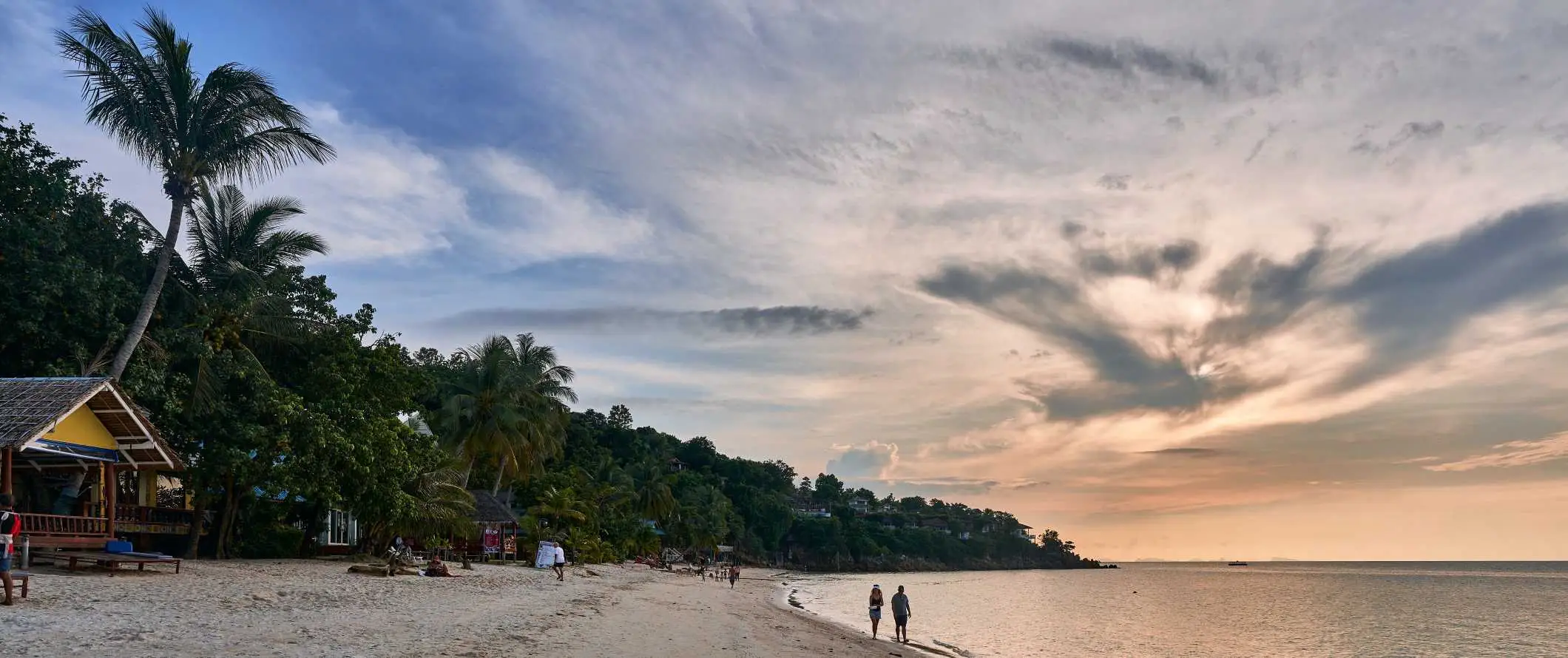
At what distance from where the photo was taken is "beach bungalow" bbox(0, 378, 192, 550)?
49.9 feet

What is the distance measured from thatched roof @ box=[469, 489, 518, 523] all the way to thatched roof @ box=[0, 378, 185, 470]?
1760 centimetres

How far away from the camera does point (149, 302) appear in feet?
62.7

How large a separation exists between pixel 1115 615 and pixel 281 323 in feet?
132

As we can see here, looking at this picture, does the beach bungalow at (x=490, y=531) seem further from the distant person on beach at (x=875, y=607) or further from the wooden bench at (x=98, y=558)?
the wooden bench at (x=98, y=558)

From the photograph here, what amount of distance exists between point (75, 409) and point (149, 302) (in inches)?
162

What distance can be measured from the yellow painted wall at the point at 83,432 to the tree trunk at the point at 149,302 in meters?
1.48

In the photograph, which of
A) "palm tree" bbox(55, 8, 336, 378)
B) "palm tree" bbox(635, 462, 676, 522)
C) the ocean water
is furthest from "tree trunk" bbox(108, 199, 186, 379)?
"palm tree" bbox(635, 462, 676, 522)

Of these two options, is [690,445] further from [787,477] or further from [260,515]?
[260,515]

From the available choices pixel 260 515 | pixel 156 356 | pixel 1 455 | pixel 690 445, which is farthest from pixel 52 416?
pixel 690 445

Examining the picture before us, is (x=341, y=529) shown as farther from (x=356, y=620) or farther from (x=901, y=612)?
(x=356, y=620)

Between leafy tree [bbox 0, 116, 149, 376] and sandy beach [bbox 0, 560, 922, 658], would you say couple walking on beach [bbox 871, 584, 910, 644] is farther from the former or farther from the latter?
leafy tree [bbox 0, 116, 149, 376]

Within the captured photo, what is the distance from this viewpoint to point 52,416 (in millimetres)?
15055

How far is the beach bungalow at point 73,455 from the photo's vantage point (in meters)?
15.2

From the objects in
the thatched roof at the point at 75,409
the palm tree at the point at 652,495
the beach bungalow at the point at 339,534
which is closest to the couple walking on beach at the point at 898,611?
the thatched roof at the point at 75,409
